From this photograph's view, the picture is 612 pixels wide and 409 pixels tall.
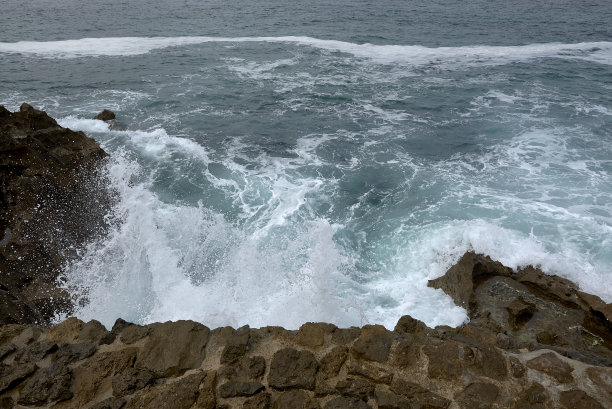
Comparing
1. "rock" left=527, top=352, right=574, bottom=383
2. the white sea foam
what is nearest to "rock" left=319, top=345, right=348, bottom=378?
"rock" left=527, top=352, right=574, bottom=383

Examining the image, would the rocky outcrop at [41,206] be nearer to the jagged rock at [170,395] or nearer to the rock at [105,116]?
the jagged rock at [170,395]

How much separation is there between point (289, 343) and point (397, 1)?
150 ft

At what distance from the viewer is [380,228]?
1045cm

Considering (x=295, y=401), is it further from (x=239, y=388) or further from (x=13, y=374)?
(x=13, y=374)

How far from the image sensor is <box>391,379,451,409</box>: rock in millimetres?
4145

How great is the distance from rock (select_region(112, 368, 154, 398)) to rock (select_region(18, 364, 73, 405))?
526 mm

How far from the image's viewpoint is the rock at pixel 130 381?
14.3 ft

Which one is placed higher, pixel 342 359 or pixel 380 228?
pixel 342 359

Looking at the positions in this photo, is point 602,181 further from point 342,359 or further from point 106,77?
point 106,77

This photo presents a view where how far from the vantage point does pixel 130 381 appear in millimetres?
4430

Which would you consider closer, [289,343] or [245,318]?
[289,343]

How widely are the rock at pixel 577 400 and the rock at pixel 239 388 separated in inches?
124

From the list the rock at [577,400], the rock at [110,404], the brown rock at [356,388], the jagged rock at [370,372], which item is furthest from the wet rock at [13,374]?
the rock at [577,400]

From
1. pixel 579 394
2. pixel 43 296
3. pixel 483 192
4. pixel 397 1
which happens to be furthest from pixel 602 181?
pixel 397 1
